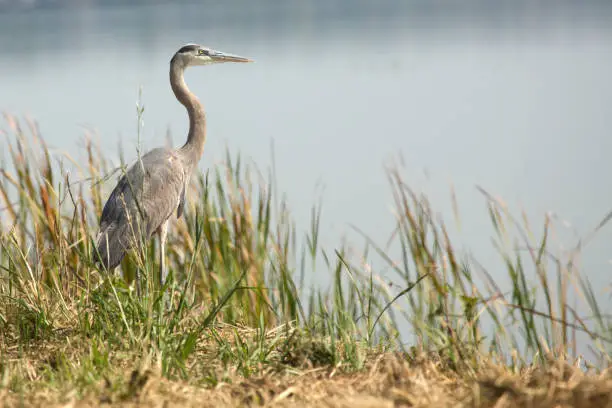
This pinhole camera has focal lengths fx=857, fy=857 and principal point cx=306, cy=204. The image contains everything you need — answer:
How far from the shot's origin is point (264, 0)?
50844 millimetres

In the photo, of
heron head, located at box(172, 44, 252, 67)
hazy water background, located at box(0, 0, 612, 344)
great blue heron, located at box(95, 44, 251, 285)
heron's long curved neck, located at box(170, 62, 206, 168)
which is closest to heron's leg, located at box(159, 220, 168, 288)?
great blue heron, located at box(95, 44, 251, 285)

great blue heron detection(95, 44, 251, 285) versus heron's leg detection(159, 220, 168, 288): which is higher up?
great blue heron detection(95, 44, 251, 285)

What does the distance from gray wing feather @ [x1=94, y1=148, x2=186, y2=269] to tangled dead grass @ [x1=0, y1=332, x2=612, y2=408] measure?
1738mm

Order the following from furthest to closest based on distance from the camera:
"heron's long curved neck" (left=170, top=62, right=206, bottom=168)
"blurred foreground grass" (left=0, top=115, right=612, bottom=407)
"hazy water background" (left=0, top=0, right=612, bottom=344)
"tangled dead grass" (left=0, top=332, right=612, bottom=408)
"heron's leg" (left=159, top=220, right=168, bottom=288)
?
"hazy water background" (left=0, top=0, right=612, bottom=344)
"heron's long curved neck" (left=170, top=62, right=206, bottom=168)
"heron's leg" (left=159, top=220, right=168, bottom=288)
"blurred foreground grass" (left=0, top=115, right=612, bottom=407)
"tangled dead grass" (left=0, top=332, right=612, bottom=408)

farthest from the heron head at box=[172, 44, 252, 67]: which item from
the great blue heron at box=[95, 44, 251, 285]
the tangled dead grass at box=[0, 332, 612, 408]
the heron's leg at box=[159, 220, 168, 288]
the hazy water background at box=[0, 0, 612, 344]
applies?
the tangled dead grass at box=[0, 332, 612, 408]

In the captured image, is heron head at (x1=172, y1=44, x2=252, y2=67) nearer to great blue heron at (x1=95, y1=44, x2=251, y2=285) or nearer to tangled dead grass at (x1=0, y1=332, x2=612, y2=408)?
great blue heron at (x1=95, y1=44, x2=251, y2=285)

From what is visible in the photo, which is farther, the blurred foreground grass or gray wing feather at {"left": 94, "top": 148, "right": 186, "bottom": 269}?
gray wing feather at {"left": 94, "top": 148, "right": 186, "bottom": 269}

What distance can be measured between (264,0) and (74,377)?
164ft

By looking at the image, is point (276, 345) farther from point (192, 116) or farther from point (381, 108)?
point (381, 108)

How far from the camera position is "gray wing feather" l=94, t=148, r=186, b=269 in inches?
174

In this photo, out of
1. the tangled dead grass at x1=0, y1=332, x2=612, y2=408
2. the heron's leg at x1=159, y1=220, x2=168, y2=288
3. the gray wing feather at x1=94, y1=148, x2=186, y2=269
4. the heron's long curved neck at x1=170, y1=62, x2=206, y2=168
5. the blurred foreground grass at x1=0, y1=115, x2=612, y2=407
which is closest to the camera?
the tangled dead grass at x1=0, y1=332, x2=612, y2=408

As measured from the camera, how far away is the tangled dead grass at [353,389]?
1974 mm

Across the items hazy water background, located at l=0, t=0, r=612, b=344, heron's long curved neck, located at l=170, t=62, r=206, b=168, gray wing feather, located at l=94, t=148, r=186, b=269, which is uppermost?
heron's long curved neck, located at l=170, t=62, r=206, b=168

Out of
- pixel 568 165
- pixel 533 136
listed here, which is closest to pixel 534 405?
pixel 568 165
